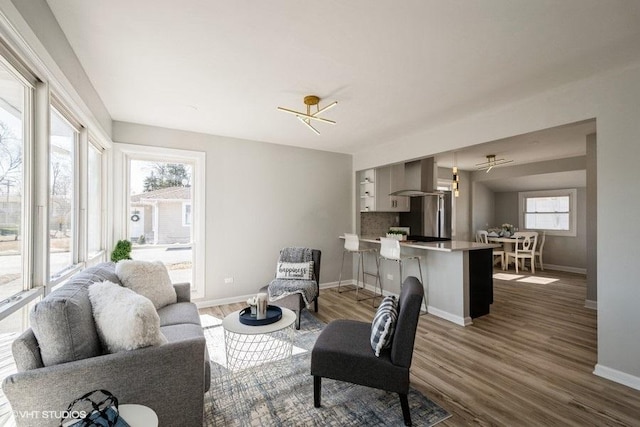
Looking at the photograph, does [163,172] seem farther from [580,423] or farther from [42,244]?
[580,423]

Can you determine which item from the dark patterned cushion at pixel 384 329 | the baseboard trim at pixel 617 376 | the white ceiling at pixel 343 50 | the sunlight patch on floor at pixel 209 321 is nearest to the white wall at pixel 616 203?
the baseboard trim at pixel 617 376

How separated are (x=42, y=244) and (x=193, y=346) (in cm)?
115

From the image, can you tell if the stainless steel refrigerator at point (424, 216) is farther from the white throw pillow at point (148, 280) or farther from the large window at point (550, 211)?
the white throw pillow at point (148, 280)

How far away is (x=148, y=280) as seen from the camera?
2.63m

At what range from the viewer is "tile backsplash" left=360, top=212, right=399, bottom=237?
224 inches

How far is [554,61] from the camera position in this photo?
7.32 ft

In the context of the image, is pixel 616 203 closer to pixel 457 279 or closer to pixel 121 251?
pixel 457 279

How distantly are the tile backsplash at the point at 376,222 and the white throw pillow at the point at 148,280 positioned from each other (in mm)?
3698

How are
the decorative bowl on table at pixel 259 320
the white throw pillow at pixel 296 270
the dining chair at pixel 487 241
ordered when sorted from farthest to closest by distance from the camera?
the dining chair at pixel 487 241
the white throw pillow at pixel 296 270
the decorative bowl on table at pixel 259 320

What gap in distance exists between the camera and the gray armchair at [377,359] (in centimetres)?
182

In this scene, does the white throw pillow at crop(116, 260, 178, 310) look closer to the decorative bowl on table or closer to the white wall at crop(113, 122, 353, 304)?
the decorative bowl on table

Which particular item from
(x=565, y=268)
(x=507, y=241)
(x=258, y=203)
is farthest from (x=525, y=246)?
(x=258, y=203)

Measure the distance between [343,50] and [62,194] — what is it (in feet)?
8.36

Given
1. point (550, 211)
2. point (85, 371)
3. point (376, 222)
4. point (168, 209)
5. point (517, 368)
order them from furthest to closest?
point (550, 211) < point (376, 222) < point (168, 209) < point (517, 368) < point (85, 371)
